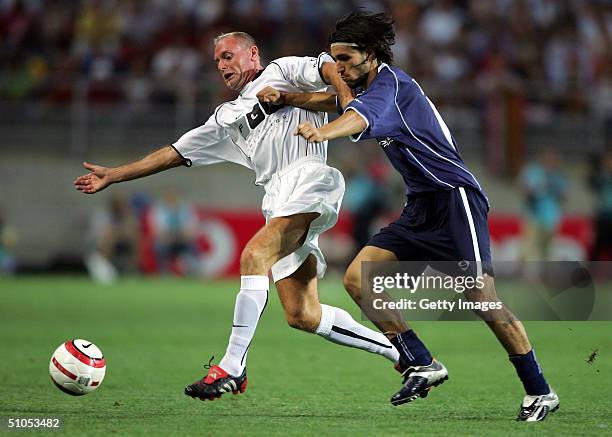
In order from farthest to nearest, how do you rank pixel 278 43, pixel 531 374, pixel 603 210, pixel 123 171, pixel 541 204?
1. pixel 278 43
2. pixel 541 204
3. pixel 603 210
4. pixel 123 171
5. pixel 531 374

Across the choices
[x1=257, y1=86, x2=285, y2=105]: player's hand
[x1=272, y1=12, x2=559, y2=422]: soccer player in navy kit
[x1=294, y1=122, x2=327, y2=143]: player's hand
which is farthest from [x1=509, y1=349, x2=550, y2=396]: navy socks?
[x1=257, y1=86, x2=285, y2=105]: player's hand

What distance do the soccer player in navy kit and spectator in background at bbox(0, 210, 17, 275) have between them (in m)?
13.5

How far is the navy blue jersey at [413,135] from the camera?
636 cm

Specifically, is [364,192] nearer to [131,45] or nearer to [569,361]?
[131,45]

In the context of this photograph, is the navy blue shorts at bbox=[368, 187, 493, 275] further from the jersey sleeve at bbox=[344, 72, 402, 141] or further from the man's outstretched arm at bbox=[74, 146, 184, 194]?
the man's outstretched arm at bbox=[74, 146, 184, 194]

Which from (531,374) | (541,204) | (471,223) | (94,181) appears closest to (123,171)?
(94,181)

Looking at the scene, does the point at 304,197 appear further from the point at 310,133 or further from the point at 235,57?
Answer: the point at 310,133

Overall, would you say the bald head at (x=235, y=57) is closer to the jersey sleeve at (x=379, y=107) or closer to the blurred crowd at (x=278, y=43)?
the jersey sleeve at (x=379, y=107)

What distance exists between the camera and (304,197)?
7.18 metres

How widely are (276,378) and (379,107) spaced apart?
288cm

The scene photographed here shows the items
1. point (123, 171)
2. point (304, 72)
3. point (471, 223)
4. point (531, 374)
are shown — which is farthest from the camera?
point (304, 72)

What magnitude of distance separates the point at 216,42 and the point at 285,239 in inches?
56.2

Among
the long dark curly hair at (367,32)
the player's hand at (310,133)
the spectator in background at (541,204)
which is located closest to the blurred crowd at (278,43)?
the spectator in background at (541,204)

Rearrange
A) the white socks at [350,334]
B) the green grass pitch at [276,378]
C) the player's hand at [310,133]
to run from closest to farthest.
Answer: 1. the player's hand at [310,133]
2. the green grass pitch at [276,378]
3. the white socks at [350,334]
